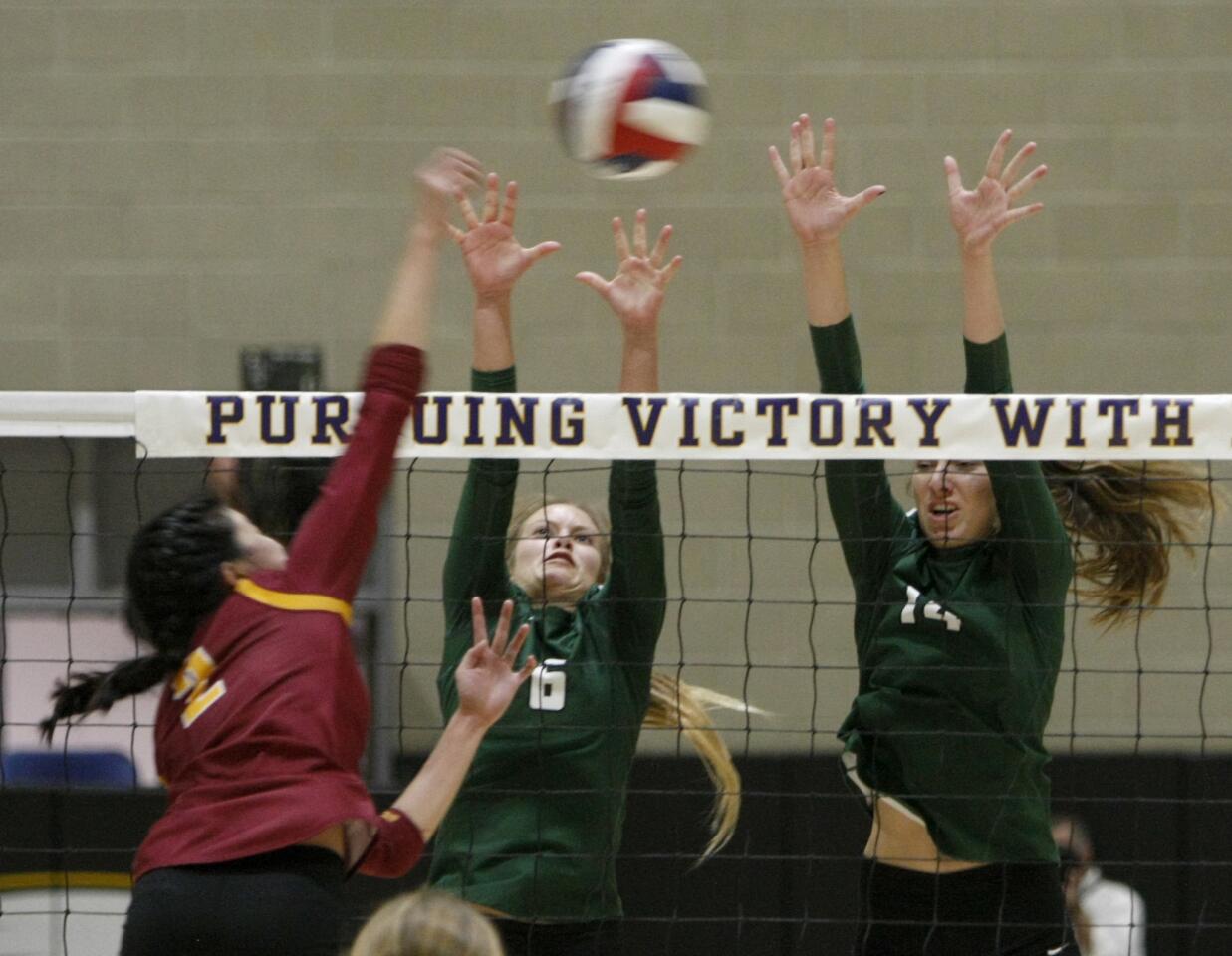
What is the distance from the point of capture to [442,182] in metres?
2.70

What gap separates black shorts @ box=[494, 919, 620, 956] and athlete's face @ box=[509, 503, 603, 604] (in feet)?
2.07

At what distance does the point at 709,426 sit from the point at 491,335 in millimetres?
482

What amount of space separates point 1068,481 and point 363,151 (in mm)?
3321

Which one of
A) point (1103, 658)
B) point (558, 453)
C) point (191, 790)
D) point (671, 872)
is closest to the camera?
point (191, 790)

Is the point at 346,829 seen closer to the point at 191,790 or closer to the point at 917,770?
the point at 191,790

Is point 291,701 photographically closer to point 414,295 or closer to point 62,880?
point 414,295

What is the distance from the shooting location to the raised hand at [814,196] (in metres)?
3.53

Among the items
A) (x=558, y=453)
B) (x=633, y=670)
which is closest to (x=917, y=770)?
(x=633, y=670)

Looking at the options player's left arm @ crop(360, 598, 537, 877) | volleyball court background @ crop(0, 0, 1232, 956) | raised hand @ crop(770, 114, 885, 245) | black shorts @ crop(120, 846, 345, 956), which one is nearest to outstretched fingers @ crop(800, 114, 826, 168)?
raised hand @ crop(770, 114, 885, 245)

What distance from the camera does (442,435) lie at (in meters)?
3.45

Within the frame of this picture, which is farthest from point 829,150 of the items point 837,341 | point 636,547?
point 636,547

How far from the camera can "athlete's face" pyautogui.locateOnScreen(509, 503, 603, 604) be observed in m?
3.57

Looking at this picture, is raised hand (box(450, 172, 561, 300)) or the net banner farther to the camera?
raised hand (box(450, 172, 561, 300))

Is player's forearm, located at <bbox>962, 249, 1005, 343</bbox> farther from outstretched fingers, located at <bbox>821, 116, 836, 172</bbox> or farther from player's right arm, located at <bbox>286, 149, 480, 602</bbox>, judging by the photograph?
player's right arm, located at <bbox>286, 149, 480, 602</bbox>
